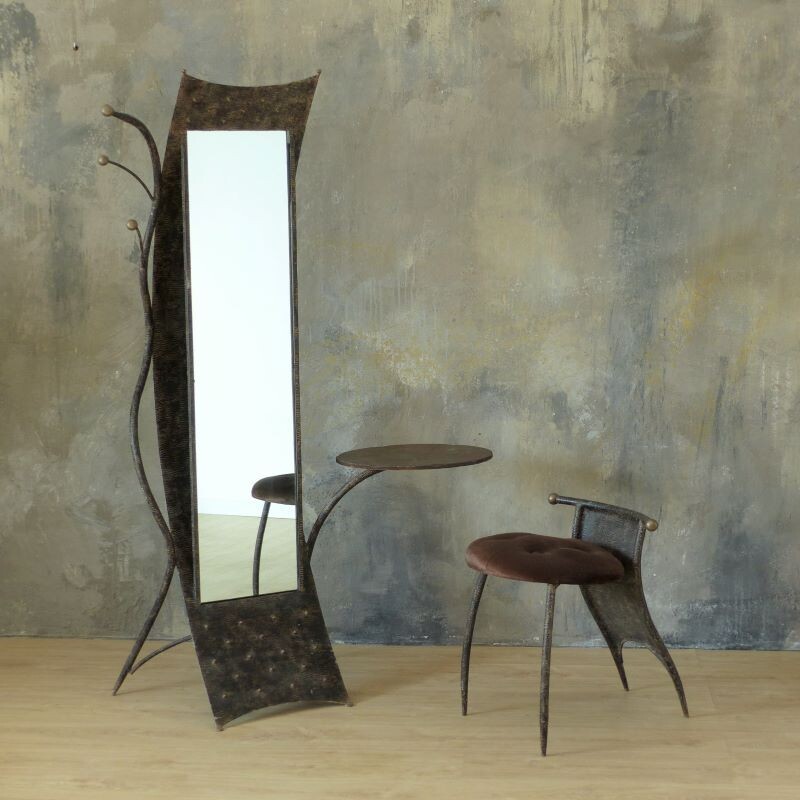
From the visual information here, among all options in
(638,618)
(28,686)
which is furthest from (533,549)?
(28,686)

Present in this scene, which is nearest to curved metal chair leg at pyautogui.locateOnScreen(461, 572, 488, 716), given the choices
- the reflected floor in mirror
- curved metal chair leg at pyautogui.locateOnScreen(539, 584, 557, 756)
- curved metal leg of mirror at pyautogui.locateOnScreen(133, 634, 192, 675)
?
curved metal chair leg at pyautogui.locateOnScreen(539, 584, 557, 756)

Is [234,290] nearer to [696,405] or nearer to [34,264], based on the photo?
[34,264]

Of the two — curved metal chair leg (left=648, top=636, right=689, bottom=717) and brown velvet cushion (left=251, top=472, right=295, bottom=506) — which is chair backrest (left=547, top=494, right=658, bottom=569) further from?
brown velvet cushion (left=251, top=472, right=295, bottom=506)

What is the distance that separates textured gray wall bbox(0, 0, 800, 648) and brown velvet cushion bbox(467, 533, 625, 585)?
712 mm

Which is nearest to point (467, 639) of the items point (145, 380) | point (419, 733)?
point (419, 733)

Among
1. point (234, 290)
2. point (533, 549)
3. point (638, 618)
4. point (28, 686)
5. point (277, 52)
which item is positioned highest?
point (277, 52)

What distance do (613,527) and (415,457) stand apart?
27.7 inches

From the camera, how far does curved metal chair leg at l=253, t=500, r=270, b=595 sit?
3436mm

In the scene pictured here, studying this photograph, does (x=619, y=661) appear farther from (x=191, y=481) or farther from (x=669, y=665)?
(x=191, y=481)

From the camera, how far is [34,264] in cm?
408

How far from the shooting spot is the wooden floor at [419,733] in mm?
2857

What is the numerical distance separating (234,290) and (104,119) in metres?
1.19

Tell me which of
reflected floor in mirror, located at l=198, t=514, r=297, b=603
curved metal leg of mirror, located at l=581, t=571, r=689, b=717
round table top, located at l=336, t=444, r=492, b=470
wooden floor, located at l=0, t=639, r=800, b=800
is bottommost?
wooden floor, located at l=0, t=639, r=800, b=800

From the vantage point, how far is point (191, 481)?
11.0 ft
